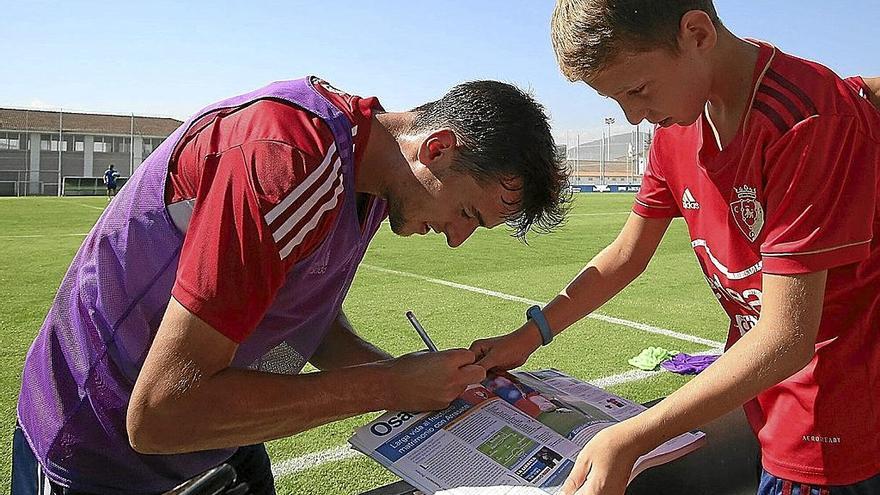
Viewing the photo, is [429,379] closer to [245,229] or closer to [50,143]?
[245,229]

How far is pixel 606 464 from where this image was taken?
1448mm

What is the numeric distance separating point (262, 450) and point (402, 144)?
106cm

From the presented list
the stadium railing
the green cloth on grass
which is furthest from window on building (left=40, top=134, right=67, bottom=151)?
the green cloth on grass

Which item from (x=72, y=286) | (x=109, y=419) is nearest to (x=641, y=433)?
(x=109, y=419)

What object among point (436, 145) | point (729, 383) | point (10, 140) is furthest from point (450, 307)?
point (10, 140)

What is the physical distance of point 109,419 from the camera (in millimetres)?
1668

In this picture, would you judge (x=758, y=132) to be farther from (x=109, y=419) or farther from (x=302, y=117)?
(x=109, y=419)

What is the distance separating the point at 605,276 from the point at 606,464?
895 mm

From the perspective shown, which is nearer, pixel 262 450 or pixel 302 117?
pixel 302 117

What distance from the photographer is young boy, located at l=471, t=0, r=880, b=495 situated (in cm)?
148

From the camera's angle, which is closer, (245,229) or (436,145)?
(245,229)

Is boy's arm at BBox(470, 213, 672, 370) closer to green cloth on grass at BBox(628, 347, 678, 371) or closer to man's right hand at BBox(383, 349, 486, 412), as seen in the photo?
man's right hand at BBox(383, 349, 486, 412)

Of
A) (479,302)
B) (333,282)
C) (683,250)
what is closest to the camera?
(333,282)

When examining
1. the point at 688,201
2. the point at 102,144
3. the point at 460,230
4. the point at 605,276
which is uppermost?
the point at 688,201
